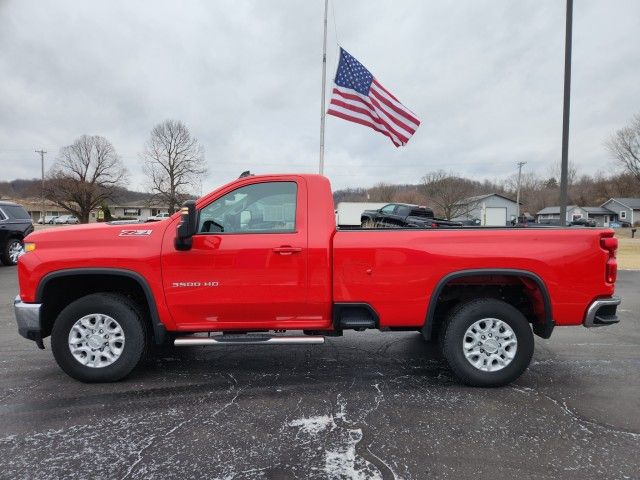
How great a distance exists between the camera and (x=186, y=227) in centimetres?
377

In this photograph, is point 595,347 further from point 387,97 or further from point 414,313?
point 387,97

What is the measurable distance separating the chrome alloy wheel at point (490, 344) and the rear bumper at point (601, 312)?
716 mm

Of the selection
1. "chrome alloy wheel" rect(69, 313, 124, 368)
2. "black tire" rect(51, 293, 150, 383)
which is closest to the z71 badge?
"black tire" rect(51, 293, 150, 383)

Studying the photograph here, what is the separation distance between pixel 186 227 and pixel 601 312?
12.6 ft

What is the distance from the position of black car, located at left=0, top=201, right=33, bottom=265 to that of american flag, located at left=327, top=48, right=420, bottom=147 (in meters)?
10.4

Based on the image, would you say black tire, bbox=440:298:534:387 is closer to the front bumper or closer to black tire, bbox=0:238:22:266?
the front bumper

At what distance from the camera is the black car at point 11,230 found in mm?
12852

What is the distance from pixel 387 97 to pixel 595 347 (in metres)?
5.75

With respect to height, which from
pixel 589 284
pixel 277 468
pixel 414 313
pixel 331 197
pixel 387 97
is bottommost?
pixel 277 468

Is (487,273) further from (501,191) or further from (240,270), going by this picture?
(501,191)

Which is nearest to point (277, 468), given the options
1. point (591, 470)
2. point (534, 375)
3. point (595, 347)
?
point (591, 470)

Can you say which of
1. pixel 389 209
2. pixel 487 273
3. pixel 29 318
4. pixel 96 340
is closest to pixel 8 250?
pixel 29 318

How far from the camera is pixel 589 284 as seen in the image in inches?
156

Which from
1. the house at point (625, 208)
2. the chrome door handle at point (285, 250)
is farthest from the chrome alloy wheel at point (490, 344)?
the house at point (625, 208)
